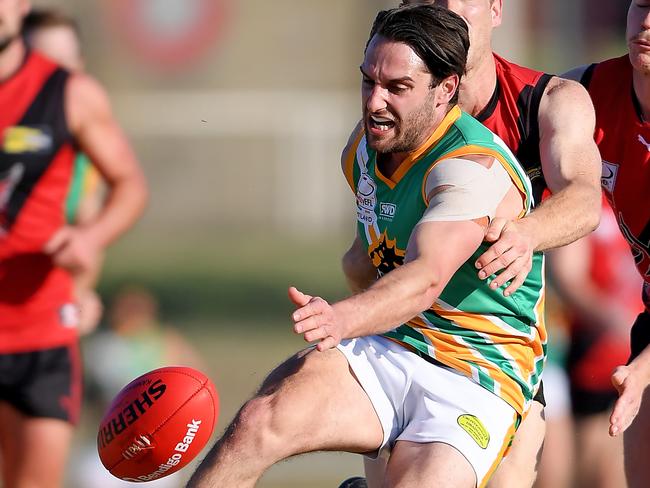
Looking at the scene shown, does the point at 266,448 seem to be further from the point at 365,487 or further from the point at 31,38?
the point at 31,38

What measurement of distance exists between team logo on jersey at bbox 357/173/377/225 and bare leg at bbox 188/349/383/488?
545 mm

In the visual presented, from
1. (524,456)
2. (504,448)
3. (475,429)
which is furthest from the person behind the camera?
(524,456)

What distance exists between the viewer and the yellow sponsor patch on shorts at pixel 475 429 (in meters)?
4.49

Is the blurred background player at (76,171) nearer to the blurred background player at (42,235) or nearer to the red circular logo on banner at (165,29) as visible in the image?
the blurred background player at (42,235)

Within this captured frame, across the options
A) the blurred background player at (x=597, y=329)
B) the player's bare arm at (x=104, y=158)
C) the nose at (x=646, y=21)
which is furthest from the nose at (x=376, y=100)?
the blurred background player at (x=597, y=329)

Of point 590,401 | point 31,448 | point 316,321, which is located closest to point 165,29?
point 590,401

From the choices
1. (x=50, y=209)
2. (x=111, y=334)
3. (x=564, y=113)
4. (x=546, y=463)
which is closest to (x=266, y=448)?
(x=564, y=113)

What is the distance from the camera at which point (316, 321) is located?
3816mm

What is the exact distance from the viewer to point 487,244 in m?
4.48

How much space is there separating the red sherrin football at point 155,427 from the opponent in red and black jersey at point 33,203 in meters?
2.16

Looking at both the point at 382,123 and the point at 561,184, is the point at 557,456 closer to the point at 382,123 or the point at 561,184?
the point at 561,184

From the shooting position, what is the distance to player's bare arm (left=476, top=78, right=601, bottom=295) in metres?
4.36

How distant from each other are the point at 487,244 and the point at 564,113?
80 cm

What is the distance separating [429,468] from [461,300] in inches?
26.2
